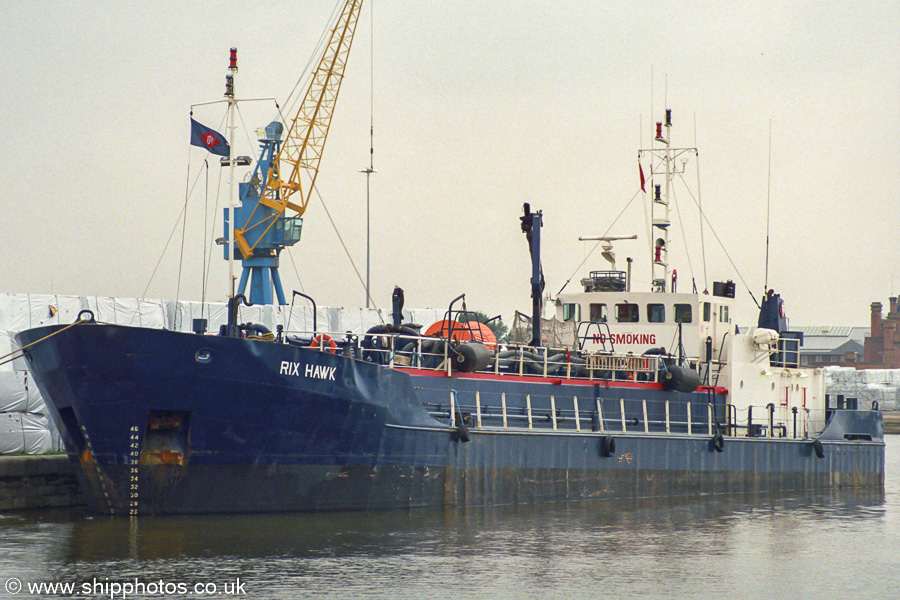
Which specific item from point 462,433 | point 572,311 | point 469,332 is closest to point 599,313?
point 572,311

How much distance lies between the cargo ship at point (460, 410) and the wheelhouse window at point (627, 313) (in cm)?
3

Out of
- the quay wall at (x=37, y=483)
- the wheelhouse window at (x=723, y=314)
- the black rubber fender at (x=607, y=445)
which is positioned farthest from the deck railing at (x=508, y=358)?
the quay wall at (x=37, y=483)

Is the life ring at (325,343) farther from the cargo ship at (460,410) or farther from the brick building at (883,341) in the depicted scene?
the brick building at (883,341)

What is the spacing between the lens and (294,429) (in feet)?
67.3

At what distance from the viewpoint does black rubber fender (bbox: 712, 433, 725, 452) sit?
27.6m

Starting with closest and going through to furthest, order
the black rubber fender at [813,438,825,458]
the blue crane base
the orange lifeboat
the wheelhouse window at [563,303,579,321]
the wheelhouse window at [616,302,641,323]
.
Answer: the orange lifeboat < the wheelhouse window at [616,302,641,323] < the wheelhouse window at [563,303,579,321] < the black rubber fender at [813,438,825,458] < the blue crane base

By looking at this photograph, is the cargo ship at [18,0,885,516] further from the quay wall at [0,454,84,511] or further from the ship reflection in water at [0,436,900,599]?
the quay wall at [0,454,84,511]

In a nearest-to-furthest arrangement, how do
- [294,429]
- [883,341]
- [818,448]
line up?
[294,429] < [818,448] < [883,341]

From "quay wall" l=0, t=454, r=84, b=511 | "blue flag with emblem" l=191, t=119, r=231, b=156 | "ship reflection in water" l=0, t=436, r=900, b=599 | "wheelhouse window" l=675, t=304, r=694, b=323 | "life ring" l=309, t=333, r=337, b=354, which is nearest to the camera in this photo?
"ship reflection in water" l=0, t=436, r=900, b=599

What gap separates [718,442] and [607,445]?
411 cm

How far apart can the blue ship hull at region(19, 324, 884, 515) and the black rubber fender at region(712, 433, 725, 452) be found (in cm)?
331

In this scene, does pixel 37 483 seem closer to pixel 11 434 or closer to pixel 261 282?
pixel 11 434

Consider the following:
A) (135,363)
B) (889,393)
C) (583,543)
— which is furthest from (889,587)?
(889,393)

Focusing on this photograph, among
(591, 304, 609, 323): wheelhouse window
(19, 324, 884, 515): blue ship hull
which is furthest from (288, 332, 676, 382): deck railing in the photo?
(591, 304, 609, 323): wheelhouse window
